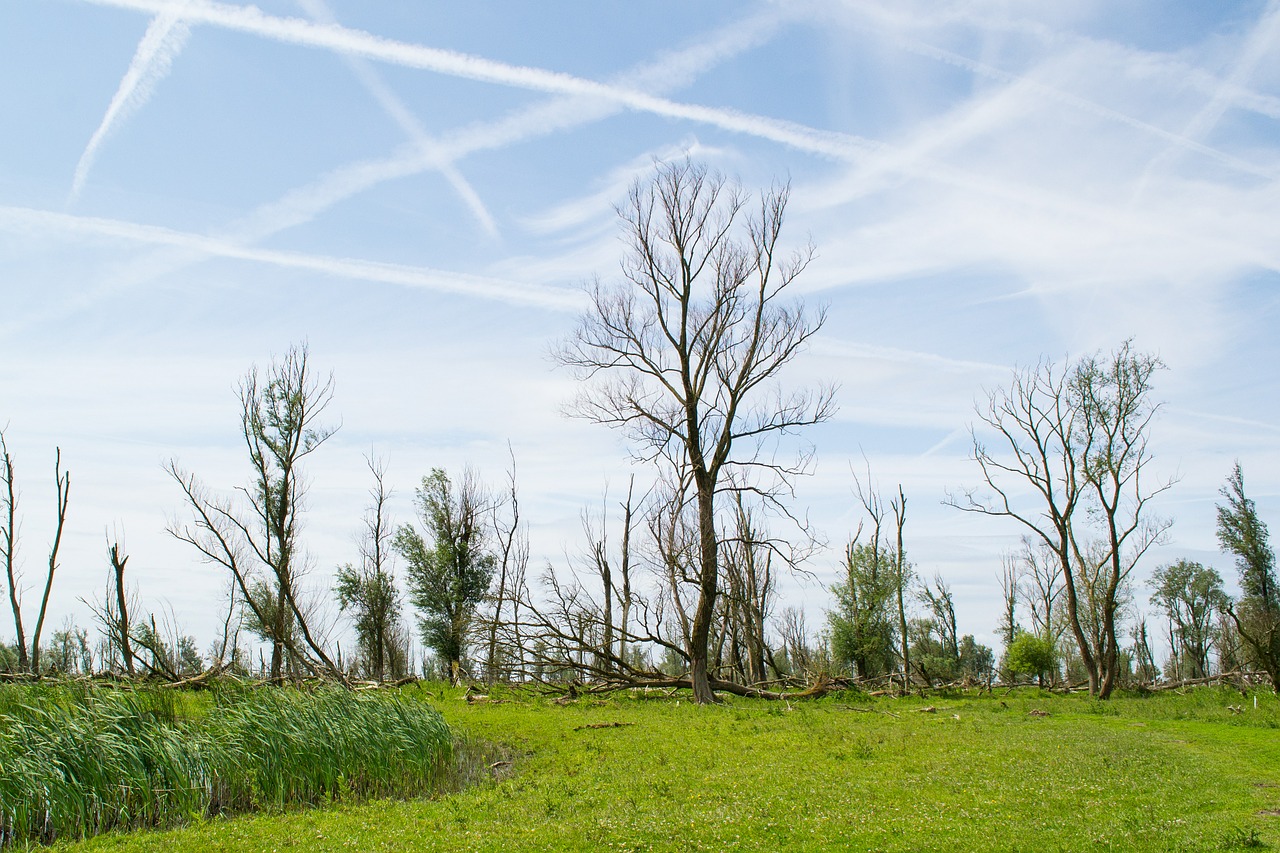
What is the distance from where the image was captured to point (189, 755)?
10047mm

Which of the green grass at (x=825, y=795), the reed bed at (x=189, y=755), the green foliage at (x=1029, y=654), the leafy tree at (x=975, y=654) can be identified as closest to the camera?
the green grass at (x=825, y=795)

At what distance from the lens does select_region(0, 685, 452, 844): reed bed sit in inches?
349

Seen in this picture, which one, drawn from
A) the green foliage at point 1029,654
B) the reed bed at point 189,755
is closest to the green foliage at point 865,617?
the green foliage at point 1029,654

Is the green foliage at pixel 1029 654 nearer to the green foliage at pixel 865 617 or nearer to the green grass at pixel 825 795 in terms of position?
the green foliage at pixel 865 617

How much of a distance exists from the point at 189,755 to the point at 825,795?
7.86 metres

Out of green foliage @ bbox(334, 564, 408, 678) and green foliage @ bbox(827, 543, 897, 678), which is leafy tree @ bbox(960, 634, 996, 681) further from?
green foliage @ bbox(334, 564, 408, 678)

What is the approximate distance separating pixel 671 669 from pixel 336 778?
119 ft

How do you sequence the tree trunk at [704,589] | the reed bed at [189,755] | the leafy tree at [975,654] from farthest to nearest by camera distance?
the leafy tree at [975,654]
the tree trunk at [704,589]
the reed bed at [189,755]

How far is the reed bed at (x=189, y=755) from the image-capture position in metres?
8.87

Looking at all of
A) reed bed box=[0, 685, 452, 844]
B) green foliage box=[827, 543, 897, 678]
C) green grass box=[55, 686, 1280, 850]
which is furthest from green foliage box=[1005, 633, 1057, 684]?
reed bed box=[0, 685, 452, 844]

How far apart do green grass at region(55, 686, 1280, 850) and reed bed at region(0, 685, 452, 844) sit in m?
0.88

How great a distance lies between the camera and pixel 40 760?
8.80 meters

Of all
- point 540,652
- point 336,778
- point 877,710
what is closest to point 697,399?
point 540,652

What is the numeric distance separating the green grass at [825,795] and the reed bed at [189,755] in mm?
877
